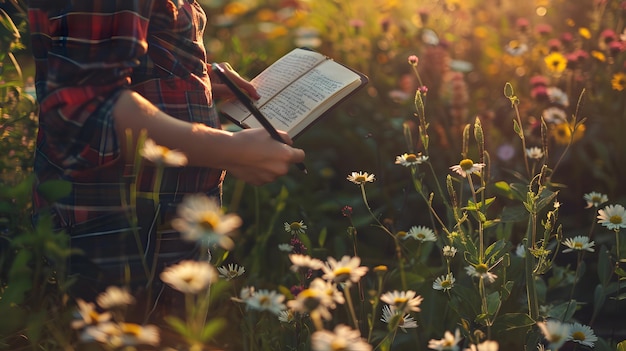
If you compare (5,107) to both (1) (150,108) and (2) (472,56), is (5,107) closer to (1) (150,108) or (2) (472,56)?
(1) (150,108)

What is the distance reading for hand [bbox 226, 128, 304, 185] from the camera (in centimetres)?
138

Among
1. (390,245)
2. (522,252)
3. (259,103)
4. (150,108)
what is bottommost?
(390,245)

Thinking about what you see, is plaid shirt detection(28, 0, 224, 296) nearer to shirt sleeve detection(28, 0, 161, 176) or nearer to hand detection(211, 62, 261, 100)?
shirt sleeve detection(28, 0, 161, 176)

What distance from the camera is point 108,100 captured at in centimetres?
128

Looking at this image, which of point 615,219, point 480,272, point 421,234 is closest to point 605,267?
point 615,219

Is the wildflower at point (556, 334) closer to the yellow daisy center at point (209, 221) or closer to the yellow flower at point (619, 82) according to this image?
the yellow daisy center at point (209, 221)

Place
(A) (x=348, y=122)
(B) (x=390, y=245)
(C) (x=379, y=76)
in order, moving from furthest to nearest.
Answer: (C) (x=379, y=76) → (A) (x=348, y=122) → (B) (x=390, y=245)

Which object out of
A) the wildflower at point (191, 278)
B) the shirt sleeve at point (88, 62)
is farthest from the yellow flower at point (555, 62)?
the wildflower at point (191, 278)

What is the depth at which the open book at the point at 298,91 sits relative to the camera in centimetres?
159

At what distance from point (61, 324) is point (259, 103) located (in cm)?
60

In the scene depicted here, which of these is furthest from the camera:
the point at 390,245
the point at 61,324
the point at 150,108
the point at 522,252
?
the point at 390,245

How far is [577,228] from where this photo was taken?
2664 mm

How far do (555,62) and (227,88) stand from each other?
158cm

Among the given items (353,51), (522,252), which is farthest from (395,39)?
(522,252)
